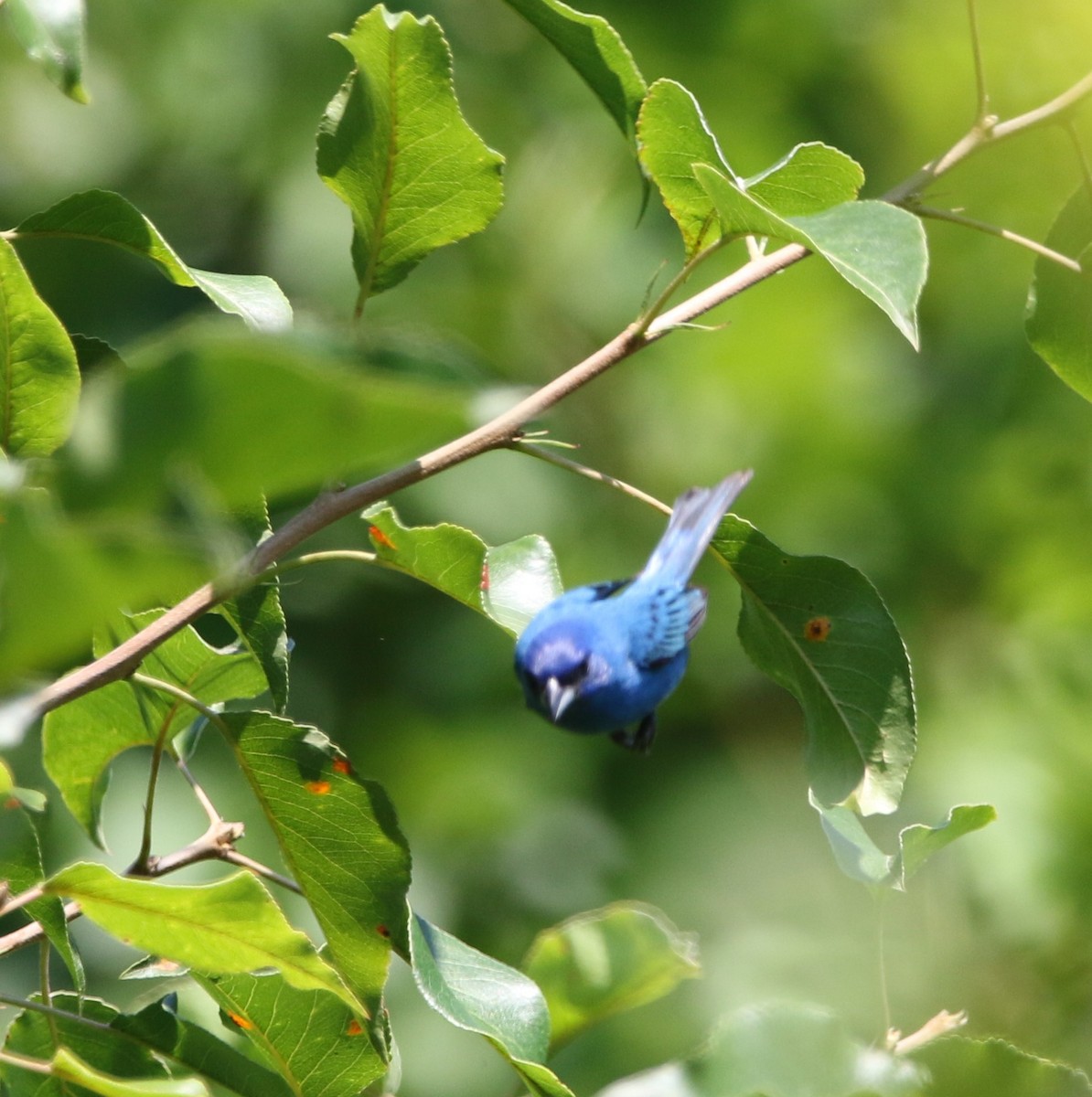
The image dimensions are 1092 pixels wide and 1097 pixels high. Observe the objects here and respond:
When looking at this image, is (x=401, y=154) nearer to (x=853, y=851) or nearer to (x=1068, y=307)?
(x=1068, y=307)

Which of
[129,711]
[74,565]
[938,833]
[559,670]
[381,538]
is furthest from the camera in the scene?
[559,670]

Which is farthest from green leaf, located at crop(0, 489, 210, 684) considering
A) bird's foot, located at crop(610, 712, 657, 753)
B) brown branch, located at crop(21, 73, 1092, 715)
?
bird's foot, located at crop(610, 712, 657, 753)

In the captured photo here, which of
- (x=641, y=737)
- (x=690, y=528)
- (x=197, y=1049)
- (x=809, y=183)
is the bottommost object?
(x=641, y=737)

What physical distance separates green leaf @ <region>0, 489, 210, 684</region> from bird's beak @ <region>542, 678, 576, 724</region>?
6.28 ft

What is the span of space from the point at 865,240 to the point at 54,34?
0.77m

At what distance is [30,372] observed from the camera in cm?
140

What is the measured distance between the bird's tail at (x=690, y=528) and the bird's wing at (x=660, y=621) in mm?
42

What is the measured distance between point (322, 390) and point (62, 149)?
→ 15.2ft

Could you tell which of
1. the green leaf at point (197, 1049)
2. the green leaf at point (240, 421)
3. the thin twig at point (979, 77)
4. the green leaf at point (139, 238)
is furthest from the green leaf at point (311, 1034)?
the thin twig at point (979, 77)

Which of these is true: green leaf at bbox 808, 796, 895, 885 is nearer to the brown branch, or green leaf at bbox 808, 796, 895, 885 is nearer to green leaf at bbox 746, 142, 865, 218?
the brown branch

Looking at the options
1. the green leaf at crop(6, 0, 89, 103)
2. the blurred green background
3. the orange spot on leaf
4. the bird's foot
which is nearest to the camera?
the green leaf at crop(6, 0, 89, 103)

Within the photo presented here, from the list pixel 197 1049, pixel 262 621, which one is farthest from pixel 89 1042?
pixel 262 621

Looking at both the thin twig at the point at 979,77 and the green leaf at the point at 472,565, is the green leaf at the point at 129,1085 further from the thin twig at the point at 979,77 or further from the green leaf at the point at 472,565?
the thin twig at the point at 979,77

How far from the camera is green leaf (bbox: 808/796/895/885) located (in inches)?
57.2
